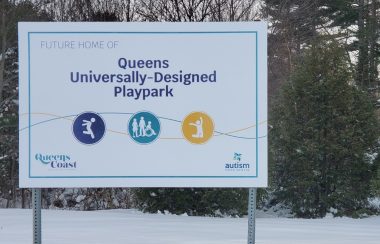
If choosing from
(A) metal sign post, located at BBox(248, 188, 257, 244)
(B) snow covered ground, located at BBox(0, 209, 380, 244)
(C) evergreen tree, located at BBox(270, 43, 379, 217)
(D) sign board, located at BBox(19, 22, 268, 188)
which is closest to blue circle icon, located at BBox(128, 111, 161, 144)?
(D) sign board, located at BBox(19, 22, 268, 188)

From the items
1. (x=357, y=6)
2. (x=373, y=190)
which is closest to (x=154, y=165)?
(x=373, y=190)

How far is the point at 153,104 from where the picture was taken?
187 inches

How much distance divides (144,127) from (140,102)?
0.21 meters

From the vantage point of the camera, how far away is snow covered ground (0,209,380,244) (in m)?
6.46

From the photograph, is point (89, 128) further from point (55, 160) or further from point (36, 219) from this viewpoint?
point (36, 219)

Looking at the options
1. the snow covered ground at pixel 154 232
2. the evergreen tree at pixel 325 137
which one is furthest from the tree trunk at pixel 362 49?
the snow covered ground at pixel 154 232

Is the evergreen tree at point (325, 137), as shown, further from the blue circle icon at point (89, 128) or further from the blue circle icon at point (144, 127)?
the blue circle icon at point (89, 128)

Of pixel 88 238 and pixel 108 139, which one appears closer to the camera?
pixel 108 139

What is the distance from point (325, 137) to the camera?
40.8ft

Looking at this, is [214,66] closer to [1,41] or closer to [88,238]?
[88,238]

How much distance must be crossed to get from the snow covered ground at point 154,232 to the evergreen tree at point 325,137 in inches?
163

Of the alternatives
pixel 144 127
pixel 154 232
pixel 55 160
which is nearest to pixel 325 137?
pixel 154 232

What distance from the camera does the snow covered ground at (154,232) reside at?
21.2ft

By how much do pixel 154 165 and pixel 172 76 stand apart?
29.6 inches
